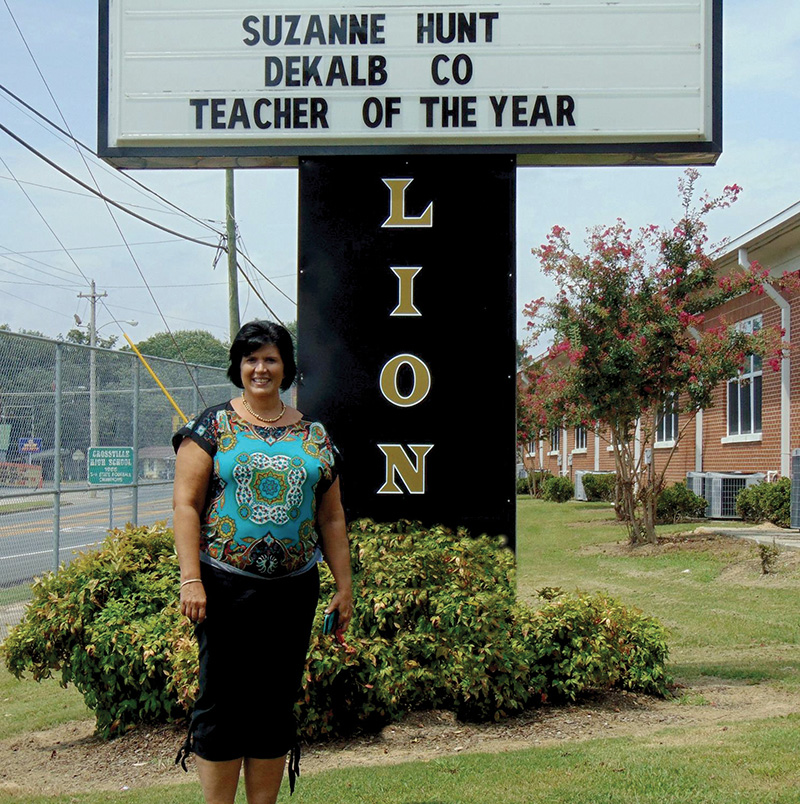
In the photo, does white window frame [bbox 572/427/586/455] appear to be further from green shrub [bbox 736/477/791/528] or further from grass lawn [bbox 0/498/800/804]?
grass lawn [bbox 0/498/800/804]

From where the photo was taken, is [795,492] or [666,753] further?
[795,492]

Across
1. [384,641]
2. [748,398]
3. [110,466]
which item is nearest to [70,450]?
[110,466]

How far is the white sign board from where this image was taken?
21.4 feet

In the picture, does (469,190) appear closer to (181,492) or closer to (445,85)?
(445,85)

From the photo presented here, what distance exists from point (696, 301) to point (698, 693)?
34.8ft

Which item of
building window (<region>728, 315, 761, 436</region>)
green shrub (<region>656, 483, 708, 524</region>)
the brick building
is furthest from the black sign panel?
green shrub (<region>656, 483, 708, 524</region>)

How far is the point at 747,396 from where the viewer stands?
68.2 feet

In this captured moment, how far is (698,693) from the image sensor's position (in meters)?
6.42

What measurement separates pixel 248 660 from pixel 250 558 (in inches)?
15.0

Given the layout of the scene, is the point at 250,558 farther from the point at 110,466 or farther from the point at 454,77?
the point at 110,466

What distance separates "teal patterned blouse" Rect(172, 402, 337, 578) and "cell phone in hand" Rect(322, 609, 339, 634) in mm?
334

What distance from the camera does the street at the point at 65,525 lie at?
31.6 feet

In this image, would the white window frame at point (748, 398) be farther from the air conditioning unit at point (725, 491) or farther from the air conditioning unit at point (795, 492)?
the air conditioning unit at point (795, 492)

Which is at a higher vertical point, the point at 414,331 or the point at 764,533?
the point at 414,331
